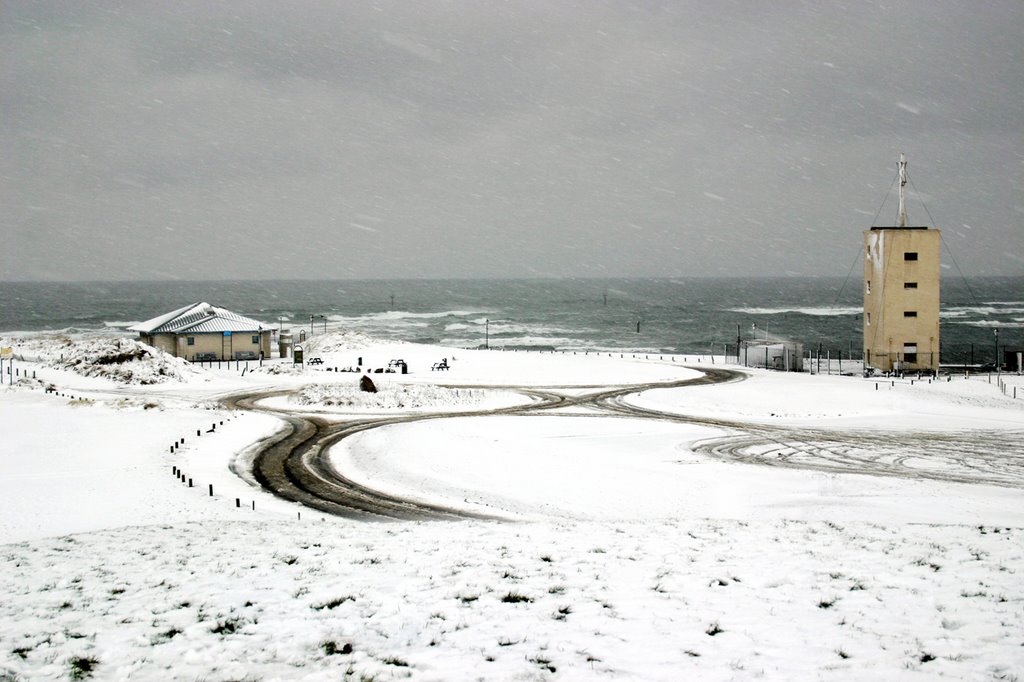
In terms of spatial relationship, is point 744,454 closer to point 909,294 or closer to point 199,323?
point 909,294

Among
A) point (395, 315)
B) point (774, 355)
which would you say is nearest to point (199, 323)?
point (774, 355)

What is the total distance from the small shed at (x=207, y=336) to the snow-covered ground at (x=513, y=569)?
39.4m

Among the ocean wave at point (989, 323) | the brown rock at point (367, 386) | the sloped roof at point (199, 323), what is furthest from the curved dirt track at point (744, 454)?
the ocean wave at point (989, 323)

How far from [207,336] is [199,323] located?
1.63 metres

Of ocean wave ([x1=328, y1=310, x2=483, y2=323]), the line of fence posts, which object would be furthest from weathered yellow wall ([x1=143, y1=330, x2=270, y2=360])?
ocean wave ([x1=328, y1=310, x2=483, y2=323])

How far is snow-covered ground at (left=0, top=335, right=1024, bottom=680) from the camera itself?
31.0ft

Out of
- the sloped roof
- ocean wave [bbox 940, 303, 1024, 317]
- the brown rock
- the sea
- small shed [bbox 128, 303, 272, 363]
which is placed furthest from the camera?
ocean wave [bbox 940, 303, 1024, 317]

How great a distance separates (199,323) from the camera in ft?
238

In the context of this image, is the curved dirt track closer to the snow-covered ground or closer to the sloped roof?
the snow-covered ground

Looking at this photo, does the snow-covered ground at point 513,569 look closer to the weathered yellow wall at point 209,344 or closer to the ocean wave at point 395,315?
the weathered yellow wall at point 209,344

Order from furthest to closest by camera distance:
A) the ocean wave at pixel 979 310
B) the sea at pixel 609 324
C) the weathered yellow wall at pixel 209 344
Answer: the ocean wave at pixel 979 310 → the sea at pixel 609 324 → the weathered yellow wall at pixel 209 344

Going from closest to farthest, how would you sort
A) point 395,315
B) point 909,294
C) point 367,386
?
point 367,386 < point 909,294 < point 395,315

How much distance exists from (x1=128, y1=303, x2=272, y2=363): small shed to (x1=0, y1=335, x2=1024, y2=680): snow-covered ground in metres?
39.4

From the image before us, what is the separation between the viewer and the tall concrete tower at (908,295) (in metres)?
60.2
